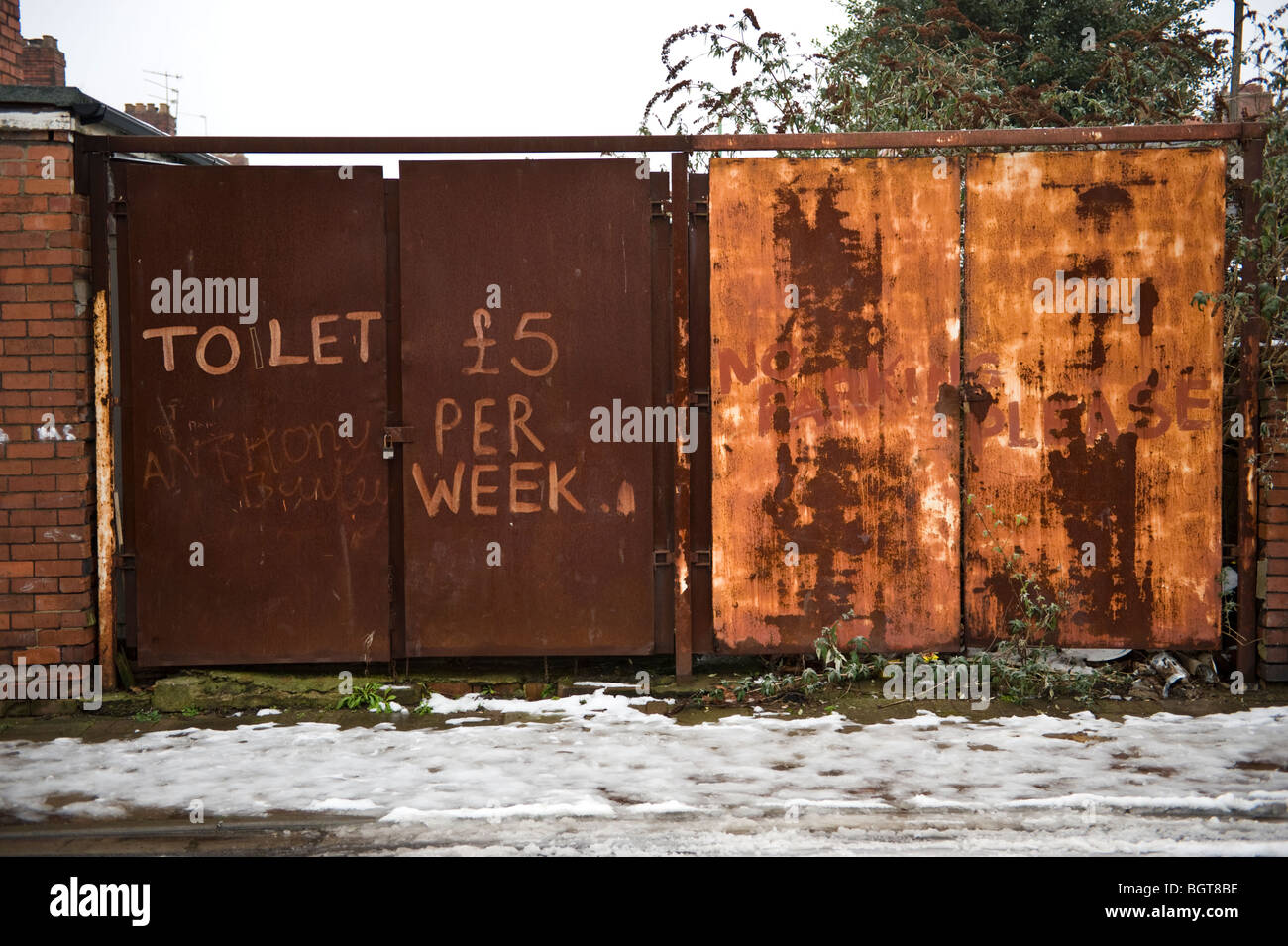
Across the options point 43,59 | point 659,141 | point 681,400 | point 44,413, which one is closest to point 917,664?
point 681,400

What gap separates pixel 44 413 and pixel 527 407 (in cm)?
237

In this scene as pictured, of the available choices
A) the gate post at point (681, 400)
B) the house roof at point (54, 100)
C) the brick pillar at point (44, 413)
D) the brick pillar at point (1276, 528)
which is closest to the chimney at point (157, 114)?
the house roof at point (54, 100)

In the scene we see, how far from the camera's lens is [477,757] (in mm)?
4012

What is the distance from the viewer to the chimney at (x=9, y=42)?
9177 millimetres

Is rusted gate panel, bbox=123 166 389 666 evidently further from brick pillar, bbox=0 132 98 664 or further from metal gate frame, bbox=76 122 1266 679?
brick pillar, bbox=0 132 98 664

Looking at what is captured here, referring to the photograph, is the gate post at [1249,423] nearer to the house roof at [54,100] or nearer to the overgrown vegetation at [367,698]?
the overgrown vegetation at [367,698]

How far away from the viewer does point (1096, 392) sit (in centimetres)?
484

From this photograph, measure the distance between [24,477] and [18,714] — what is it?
117 centimetres

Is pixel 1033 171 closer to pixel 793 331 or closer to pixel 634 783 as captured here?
pixel 793 331

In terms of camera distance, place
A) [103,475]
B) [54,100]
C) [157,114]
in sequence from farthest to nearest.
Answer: [157,114]
[103,475]
[54,100]

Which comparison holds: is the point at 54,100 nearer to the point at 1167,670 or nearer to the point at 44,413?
the point at 44,413

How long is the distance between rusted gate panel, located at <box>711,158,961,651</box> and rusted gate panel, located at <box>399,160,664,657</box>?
0.47 m

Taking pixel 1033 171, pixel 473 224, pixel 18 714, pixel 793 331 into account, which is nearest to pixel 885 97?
pixel 1033 171

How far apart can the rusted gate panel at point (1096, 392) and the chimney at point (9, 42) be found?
936cm
